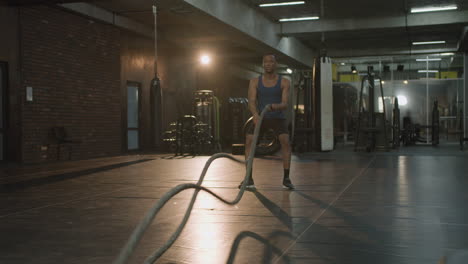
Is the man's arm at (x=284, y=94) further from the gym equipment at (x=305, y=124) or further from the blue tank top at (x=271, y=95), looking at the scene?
the gym equipment at (x=305, y=124)

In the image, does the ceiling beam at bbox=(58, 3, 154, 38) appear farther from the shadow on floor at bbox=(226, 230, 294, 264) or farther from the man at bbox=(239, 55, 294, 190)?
the shadow on floor at bbox=(226, 230, 294, 264)

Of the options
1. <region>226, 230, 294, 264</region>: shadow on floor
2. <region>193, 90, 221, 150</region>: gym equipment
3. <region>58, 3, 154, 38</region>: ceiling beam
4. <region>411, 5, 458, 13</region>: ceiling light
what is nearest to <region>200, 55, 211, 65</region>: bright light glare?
<region>58, 3, 154, 38</region>: ceiling beam

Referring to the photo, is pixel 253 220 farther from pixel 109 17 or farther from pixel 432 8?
pixel 432 8

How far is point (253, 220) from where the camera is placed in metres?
3.63

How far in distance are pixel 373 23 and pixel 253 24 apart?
3.66 meters

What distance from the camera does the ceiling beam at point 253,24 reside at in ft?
34.3

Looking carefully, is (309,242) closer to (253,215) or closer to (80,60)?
(253,215)

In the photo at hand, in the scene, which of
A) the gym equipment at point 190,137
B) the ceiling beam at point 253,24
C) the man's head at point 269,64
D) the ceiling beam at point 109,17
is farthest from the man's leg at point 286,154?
the ceiling beam at point 109,17

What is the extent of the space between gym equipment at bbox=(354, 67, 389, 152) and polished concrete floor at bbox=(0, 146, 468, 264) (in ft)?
21.4

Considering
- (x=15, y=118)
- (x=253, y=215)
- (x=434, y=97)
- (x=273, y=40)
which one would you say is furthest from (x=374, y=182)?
(x=434, y=97)

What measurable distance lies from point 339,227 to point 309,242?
536mm

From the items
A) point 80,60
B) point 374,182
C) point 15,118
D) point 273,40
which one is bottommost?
point 374,182

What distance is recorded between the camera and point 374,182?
19.9 ft

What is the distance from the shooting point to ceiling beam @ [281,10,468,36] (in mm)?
13555
